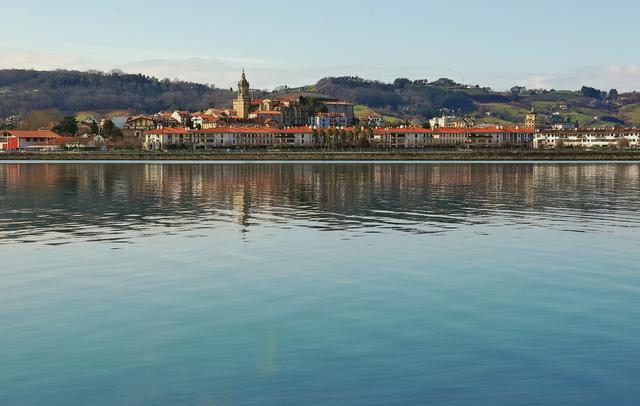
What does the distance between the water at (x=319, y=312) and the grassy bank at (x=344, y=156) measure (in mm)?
124790

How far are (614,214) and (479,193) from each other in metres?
17.2

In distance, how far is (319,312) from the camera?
16.3m

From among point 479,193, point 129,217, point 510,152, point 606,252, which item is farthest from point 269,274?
point 510,152

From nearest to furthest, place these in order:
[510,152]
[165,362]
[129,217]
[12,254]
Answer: [165,362]
[12,254]
[129,217]
[510,152]

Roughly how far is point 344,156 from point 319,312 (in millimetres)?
145248

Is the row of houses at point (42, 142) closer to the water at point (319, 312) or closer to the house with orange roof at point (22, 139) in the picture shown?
the house with orange roof at point (22, 139)

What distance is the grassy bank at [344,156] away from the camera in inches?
6289

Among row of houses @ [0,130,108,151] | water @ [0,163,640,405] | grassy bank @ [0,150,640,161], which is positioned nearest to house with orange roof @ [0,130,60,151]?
row of houses @ [0,130,108,151]

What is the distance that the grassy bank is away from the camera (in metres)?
160

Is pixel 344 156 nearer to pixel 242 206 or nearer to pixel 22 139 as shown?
pixel 22 139

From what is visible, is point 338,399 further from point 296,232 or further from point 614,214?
point 614,214

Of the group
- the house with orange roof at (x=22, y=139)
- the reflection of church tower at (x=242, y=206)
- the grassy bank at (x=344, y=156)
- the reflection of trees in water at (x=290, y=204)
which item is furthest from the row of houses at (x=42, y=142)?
the reflection of church tower at (x=242, y=206)

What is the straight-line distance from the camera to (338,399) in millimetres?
10930

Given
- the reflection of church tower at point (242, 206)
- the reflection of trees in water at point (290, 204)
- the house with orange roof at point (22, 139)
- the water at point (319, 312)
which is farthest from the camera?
the house with orange roof at point (22, 139)
